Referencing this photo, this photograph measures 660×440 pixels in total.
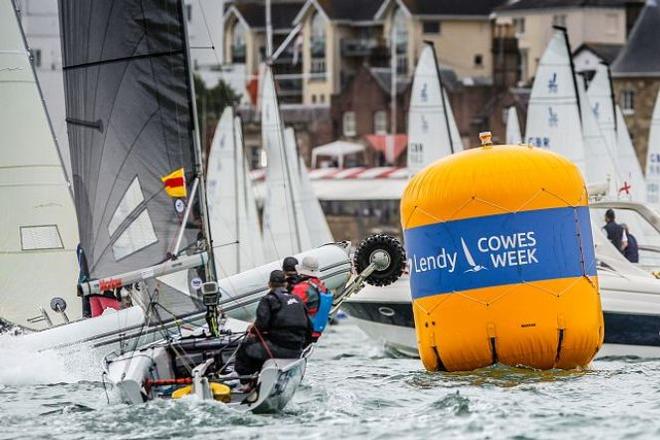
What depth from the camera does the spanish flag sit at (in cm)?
2086

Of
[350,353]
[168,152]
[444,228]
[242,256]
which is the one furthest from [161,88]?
[242,256]

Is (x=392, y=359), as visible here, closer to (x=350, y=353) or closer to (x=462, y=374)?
(x=350, y=353)

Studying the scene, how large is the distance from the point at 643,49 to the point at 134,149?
62.1 meters

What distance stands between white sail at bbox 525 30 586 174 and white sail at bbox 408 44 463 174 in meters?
3.75

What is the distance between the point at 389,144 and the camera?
88.4m

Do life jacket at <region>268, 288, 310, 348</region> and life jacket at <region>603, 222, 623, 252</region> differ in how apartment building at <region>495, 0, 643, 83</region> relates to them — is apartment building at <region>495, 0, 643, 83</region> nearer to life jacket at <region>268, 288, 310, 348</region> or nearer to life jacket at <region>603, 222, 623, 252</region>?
life jacket at <region>603, 222, 623, 252</region>

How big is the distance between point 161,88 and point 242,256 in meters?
20.8

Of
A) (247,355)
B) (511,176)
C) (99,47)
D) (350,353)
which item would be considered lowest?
(350,353)

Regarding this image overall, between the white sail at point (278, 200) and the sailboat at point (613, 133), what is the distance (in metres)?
6.44

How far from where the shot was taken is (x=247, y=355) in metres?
18.4

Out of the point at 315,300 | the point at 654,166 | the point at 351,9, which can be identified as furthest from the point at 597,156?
the point at 351,9

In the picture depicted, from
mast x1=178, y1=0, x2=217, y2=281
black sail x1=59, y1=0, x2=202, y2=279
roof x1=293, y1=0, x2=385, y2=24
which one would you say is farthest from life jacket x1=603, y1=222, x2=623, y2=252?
roof x1=293, y1=0, x2=385, y2=24

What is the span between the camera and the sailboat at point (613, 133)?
41250 millimetres

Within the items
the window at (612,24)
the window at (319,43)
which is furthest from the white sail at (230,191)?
the window at (319,43)
